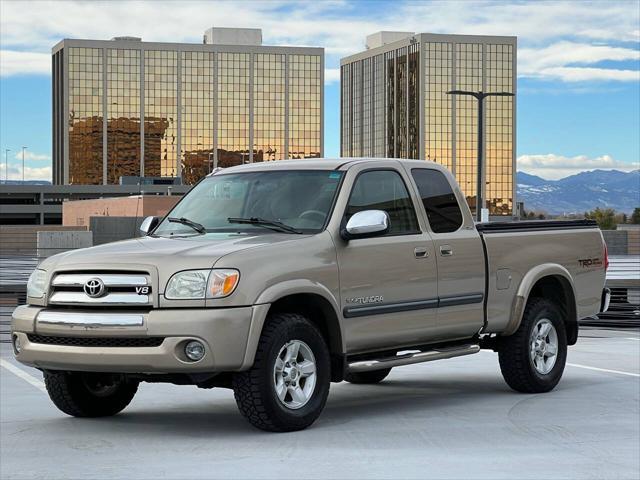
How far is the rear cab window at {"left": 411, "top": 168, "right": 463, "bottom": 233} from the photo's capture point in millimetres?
10469

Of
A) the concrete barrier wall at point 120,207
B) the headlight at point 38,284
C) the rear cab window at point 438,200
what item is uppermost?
the rear cab window at point 438,200

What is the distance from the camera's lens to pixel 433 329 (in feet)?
33.2

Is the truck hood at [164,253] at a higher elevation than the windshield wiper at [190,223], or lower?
lower

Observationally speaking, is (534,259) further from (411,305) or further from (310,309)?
(310,309)

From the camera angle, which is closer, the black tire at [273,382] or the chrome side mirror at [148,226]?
the black tire at [273,382]

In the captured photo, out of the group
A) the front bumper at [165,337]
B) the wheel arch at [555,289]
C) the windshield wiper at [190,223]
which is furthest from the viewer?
the wheel arch at [555,289]

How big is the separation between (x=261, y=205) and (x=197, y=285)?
155cm

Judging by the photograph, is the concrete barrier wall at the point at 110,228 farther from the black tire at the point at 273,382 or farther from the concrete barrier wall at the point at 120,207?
the black tire at the point at 273,382

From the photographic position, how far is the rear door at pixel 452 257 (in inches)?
404

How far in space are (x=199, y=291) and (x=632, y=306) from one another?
14.3 metres

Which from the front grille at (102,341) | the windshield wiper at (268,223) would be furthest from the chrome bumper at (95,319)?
the windshield wiper at (268,223)

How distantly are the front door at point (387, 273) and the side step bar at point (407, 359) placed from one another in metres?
0.11

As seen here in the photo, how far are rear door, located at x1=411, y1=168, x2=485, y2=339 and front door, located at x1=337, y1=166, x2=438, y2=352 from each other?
5.7 inches

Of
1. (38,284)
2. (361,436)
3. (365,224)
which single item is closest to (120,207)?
(38,284)
